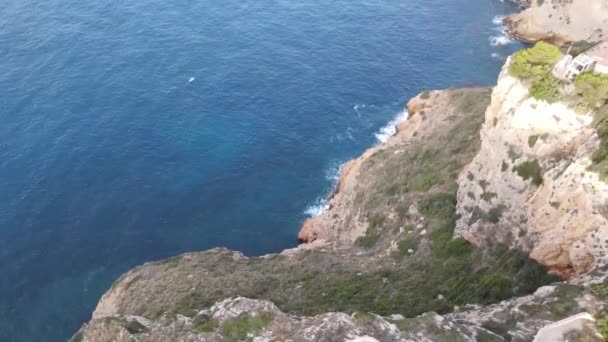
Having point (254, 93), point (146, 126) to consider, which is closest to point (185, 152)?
point (146, 126)

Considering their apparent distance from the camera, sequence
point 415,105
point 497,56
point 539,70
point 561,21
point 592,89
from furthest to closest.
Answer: point 561,21 < point 497,56 < point 415,105 < point 539,70 < point 592,89

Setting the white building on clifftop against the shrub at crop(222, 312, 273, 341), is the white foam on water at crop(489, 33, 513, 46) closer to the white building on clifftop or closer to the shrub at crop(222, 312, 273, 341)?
the white building on clifftop

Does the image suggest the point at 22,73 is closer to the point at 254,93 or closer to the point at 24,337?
the point at 254,93

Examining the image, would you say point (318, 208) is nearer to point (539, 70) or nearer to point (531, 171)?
point (531, 171)

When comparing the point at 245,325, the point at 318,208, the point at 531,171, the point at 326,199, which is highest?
the point at 531,171

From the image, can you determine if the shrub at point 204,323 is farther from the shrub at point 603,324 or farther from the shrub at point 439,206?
the shrub at point 603,324

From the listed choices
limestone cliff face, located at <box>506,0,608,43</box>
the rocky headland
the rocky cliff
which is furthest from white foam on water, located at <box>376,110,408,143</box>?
limestone cliff face, located at <box>506,0,608,43</box>

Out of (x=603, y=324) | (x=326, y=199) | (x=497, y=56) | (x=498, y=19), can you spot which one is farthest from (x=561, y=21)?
(x=603, y=324)
